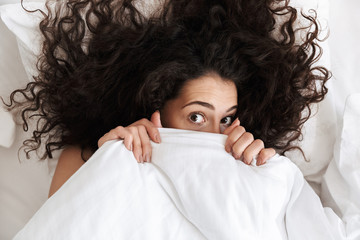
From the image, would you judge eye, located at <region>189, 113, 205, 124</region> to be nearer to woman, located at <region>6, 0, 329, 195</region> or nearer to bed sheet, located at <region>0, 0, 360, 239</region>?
woman, located at <region>6, 0, 329, 195</region>

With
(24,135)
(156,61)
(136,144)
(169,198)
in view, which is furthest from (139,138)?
(24,135)

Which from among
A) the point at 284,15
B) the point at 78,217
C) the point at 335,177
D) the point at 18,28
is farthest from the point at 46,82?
the point at 335,177

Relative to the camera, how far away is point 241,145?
98cm

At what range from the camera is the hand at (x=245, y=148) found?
38.3 inches

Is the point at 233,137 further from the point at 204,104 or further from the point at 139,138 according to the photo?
the point at 139,138

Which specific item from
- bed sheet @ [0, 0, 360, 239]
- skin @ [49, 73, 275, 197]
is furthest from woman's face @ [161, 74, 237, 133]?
bed sheet @ [0, 0, 360, 239]

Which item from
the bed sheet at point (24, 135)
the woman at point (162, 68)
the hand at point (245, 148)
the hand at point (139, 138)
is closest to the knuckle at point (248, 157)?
the hand at point (245, 148)

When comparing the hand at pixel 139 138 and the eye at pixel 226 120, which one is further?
the eye at pixel 226 120

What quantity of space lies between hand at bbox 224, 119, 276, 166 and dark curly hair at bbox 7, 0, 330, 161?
20cm

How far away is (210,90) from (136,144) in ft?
0.79

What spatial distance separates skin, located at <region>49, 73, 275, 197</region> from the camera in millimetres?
977

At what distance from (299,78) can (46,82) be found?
0.75 metres

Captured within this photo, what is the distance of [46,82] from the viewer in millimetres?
1231

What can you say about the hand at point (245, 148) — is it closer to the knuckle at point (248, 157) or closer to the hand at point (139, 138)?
the knuckle at point (248, 157)
